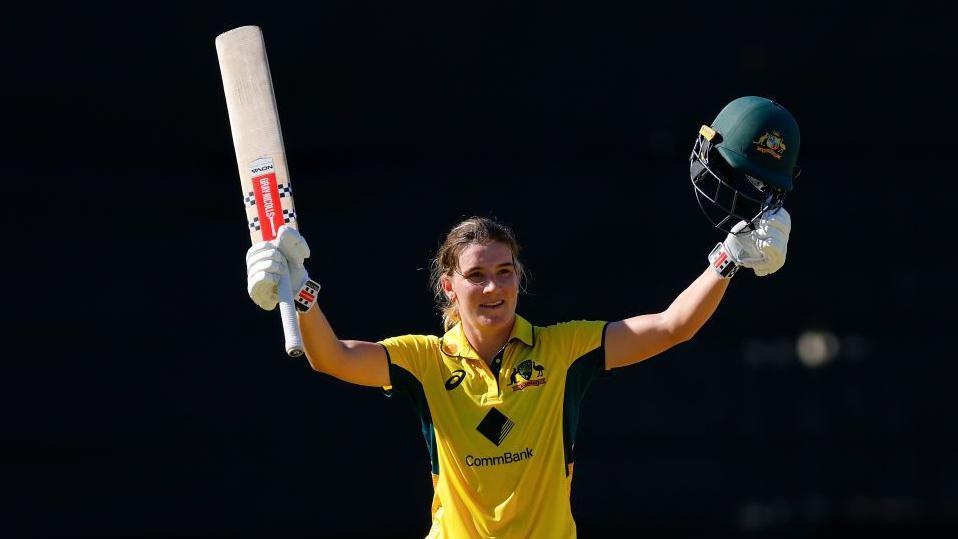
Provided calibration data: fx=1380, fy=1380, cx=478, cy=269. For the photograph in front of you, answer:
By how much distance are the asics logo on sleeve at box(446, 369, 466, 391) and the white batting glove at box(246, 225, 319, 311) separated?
1.16ft

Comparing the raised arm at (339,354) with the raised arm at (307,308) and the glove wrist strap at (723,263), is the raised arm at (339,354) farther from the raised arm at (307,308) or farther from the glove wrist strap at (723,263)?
the glove wrist strap at (723,263)

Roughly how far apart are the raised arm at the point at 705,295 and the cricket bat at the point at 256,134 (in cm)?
75

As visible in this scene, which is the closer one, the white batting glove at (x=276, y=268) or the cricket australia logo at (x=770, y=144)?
the white batting glove at (x=276, y=268)

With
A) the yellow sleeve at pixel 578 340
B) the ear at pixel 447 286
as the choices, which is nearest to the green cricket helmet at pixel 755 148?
the yellow sleeve at pixel 578 340

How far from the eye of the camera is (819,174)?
4191 millimetres

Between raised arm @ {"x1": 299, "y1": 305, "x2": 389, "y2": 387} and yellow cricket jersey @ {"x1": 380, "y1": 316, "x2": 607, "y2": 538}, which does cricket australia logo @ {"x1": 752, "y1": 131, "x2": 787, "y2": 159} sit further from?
raised arm @ {"x1": 299, "y1": 305, "x2": 389, "y2": 387}

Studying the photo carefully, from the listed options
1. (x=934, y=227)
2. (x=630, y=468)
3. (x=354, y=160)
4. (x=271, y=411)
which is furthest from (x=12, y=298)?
(x=934, y=227)

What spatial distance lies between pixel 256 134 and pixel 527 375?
777mm

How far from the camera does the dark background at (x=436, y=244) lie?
3.92m

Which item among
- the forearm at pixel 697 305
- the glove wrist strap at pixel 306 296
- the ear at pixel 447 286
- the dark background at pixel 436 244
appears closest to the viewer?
the glove wrist strap at pixel 306 296

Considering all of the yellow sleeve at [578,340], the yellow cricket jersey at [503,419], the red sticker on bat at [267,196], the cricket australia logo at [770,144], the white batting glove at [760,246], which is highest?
the red sticker on bat at [267,196]

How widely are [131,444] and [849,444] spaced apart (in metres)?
2.12

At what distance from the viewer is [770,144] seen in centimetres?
281

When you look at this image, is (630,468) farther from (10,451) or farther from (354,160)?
(10,451)
